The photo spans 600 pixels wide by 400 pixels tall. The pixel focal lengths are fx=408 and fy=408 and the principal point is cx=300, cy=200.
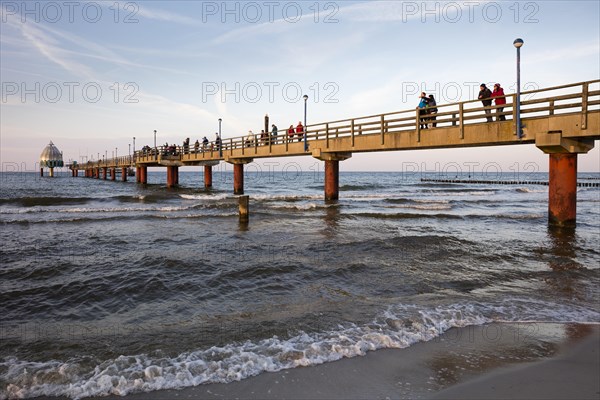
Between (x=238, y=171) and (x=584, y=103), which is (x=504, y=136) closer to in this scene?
(x=584, y=103)

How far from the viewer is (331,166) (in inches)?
1003

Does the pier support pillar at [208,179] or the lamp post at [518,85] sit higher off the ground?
the lamp post at [518,85]

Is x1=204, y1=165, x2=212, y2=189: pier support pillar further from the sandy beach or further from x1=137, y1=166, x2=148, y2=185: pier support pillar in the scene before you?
the sandy beach

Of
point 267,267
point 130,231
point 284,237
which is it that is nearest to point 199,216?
point 130,231

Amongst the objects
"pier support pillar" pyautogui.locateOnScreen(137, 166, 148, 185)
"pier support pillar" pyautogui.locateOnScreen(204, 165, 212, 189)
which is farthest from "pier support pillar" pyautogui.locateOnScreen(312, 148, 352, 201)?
"pier support pillar" pyautogui.locateOnScreen(137, 166, 148, 185)

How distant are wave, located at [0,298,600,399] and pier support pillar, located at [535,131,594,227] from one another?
343 inches

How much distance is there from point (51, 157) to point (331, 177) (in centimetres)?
12287

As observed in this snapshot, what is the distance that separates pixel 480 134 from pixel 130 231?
14.0m

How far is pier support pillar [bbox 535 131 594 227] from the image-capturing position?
13.5 m

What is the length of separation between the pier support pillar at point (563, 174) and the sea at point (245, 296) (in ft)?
2.27

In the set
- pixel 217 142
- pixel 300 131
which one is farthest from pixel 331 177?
pixel 217 142

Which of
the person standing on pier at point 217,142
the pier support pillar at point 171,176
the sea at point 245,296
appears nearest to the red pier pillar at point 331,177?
the sea at point 245,296

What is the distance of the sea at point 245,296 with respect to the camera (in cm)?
501

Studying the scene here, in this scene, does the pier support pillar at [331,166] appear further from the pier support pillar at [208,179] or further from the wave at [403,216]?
the pier support pillar at [208,179]
